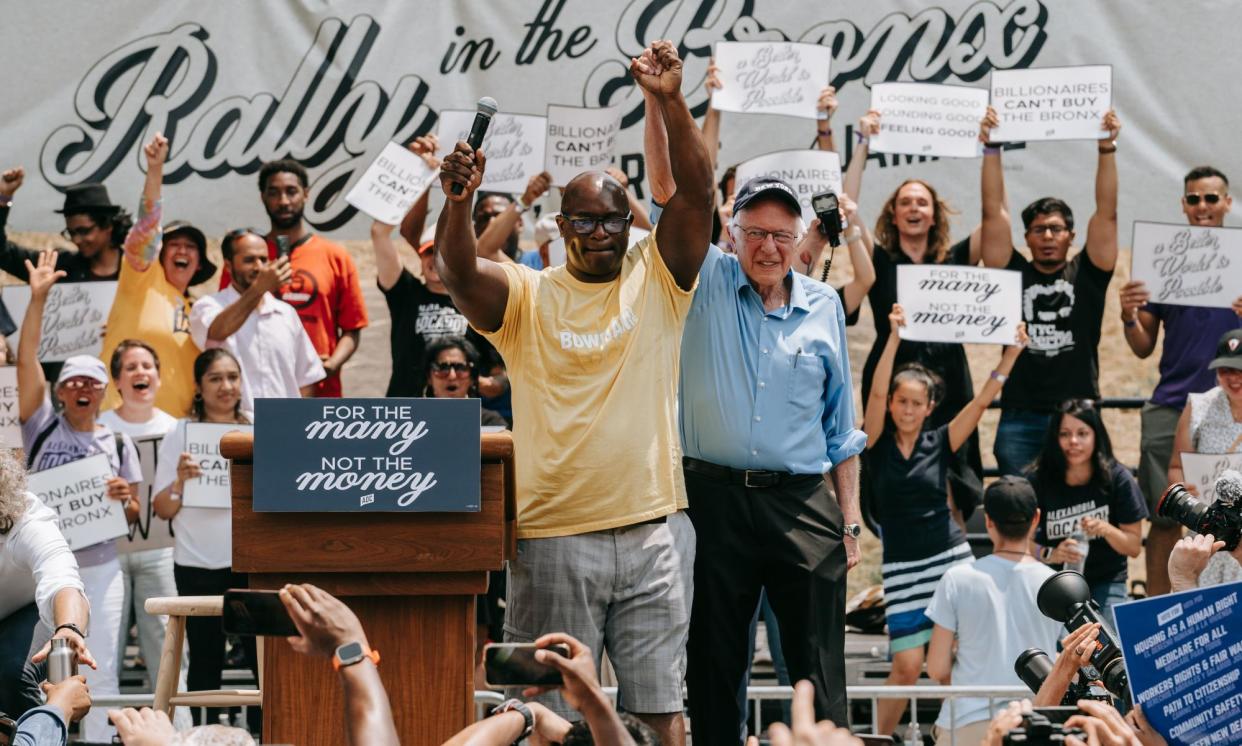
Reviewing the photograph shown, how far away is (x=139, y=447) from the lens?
7367mm

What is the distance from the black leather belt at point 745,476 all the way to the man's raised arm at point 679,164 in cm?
63

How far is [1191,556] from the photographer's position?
4.41 meters

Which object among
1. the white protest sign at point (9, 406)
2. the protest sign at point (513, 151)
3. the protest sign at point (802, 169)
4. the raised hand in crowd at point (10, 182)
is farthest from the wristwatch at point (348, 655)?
the raised hand in crowd at point (10, 182)

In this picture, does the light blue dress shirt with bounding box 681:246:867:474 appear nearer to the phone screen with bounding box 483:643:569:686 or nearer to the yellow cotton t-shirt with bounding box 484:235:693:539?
the yellow cotton t-shirt with bounding box 484:235:693:539

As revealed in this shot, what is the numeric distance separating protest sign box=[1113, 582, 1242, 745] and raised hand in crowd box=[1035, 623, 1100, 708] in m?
0.48

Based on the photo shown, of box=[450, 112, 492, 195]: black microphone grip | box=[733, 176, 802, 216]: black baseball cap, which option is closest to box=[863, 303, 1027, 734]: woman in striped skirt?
box=[733, 176, 802, 216]: black baseball cap

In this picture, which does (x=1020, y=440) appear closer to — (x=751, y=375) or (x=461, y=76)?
(x=751, y=375)

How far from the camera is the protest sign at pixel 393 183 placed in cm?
773

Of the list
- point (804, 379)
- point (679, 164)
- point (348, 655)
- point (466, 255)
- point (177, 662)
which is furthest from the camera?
point (804, 379)

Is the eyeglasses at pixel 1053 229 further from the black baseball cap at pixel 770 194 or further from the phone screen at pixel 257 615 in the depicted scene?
the phone screen at pixel 257 615

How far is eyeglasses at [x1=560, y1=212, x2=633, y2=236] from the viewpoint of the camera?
464cm

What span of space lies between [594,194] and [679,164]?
0.25 metres

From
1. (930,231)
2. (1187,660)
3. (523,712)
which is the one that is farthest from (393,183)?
(1187,660)

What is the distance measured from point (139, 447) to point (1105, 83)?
4.74m
